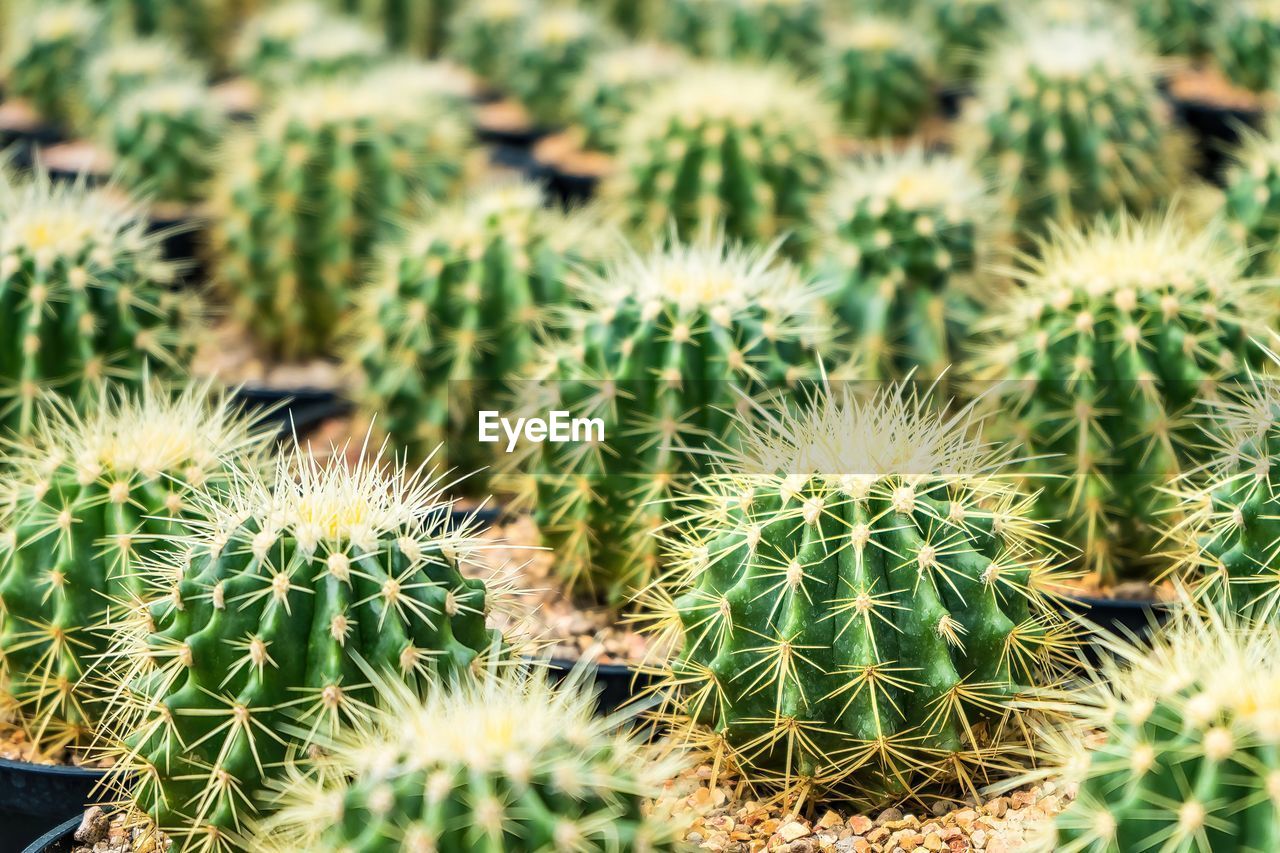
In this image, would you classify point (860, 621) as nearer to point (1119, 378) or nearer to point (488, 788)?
point (488, 788)

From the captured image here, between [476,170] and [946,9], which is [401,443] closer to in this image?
[476,170]

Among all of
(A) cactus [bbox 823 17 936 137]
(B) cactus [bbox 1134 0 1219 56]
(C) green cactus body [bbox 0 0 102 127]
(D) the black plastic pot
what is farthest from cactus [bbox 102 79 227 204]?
(B) cactus [bbox 1134 0 1219 56]

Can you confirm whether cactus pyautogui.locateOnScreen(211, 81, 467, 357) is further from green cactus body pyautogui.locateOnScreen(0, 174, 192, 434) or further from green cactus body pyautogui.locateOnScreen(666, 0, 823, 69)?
green cactus body pyautogui.locateOnScreen(666, 0, 823, 69)

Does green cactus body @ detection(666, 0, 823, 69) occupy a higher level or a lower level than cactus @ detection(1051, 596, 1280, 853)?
higher

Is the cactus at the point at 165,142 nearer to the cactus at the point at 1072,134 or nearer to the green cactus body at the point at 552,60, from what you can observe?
the green cactus body at the point at 552,60

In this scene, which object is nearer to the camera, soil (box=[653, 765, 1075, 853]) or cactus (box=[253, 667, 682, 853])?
→ cactus (box=[253, 667, 682, 853])

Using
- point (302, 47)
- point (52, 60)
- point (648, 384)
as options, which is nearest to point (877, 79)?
point (302, 47)
